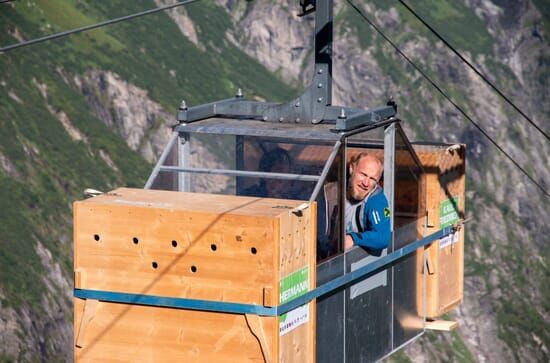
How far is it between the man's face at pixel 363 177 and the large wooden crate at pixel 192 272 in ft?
5.46

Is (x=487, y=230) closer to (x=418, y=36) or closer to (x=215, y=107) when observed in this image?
(x=418, y=36)

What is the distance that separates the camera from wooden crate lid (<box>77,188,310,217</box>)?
14242 mm

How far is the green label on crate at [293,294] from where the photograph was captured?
1421 centimetres

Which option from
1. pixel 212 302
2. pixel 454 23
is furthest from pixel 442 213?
pixel 454 23

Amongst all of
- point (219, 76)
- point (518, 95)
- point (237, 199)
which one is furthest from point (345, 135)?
point (518, 95)

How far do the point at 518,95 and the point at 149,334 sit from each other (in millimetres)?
90279

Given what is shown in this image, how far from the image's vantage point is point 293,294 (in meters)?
14.4

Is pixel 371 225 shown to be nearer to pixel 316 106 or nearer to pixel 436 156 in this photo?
pixel 316 106

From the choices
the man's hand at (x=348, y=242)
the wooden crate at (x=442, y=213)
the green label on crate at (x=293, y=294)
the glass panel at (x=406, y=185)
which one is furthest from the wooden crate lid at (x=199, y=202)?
the wooden crate at (x=442, y=213)

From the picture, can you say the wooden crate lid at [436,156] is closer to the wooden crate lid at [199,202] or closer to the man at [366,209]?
the man at [366,209]

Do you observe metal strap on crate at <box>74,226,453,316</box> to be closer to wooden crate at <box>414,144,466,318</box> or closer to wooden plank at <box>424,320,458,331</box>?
wooden crate at <box>414,144,466,318</box>

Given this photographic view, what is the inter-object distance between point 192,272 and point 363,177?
2.87 meters

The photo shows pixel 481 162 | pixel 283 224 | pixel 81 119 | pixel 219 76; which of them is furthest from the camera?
pixel 481 162

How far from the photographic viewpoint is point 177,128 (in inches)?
650
